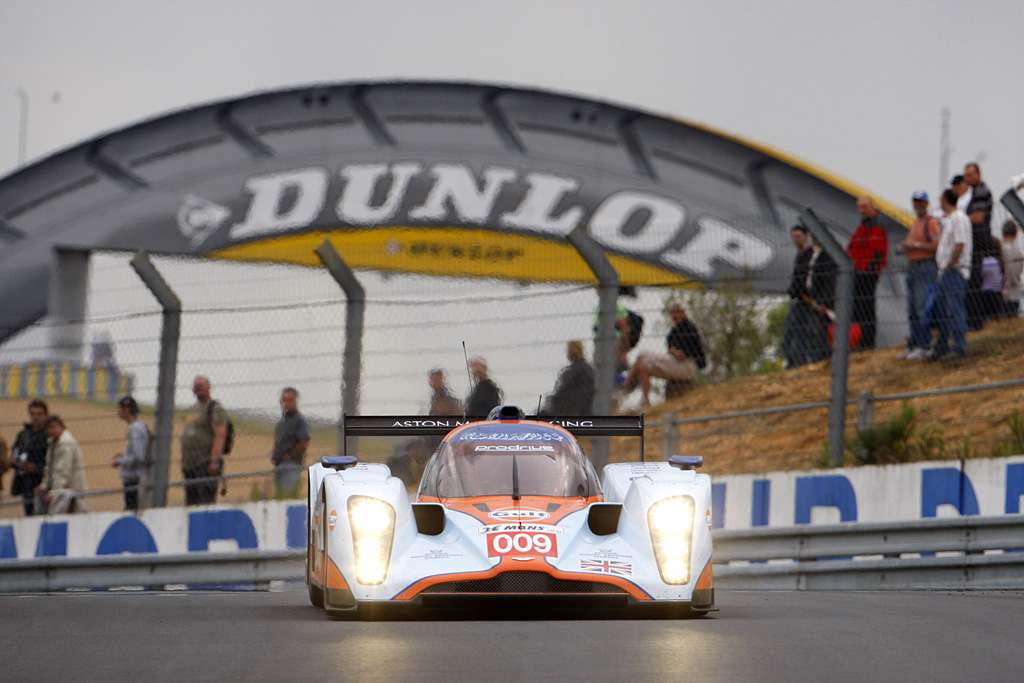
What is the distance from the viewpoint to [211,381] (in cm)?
1299

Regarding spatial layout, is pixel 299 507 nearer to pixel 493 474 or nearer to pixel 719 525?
pixel 719 525

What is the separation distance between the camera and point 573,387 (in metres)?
12.5

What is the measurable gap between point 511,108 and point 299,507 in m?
16.8

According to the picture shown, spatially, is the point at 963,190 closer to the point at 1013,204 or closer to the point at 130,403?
the point at 1013,204

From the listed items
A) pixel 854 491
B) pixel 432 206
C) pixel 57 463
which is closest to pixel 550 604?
pixel 854 491

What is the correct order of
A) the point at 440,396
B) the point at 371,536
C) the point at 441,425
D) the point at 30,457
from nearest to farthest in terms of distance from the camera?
the point at 371,536
the point at 441,425
the point at 440,396
the point at 30,457

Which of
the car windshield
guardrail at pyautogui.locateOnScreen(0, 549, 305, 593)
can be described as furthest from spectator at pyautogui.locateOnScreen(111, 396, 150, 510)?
the car windshield

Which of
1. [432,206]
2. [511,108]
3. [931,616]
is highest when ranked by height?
[511,108]

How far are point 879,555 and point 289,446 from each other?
15.5 ft

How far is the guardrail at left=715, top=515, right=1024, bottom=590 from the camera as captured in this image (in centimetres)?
1030

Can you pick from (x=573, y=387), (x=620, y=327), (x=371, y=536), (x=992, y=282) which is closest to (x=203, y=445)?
(x=573, y=387)

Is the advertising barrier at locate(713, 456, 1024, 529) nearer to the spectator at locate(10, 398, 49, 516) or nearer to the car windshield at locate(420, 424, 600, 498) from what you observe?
the car windshield at locate(420, 424, 600, 498)

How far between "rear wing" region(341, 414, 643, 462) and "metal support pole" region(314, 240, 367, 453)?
3327 mm

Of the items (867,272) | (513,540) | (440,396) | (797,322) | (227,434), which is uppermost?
(867,272)
